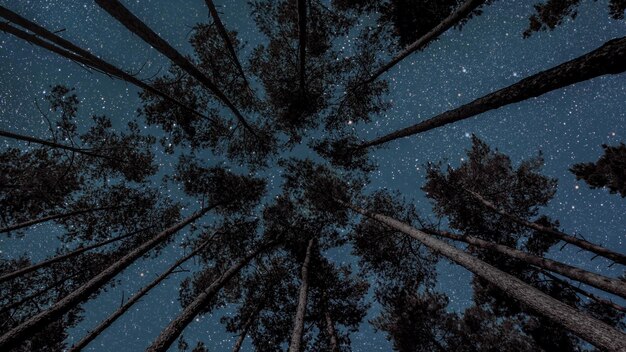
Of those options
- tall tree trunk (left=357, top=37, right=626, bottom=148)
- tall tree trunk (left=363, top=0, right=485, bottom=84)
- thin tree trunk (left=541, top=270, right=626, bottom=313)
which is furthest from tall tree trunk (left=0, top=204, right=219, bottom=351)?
thin tree trunk (left=541, top=270, right=626, bottom=313)

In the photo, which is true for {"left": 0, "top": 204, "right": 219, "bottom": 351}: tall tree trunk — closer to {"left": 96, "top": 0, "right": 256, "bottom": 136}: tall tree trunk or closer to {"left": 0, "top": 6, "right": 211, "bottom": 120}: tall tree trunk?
{"left": 0, "top": 6, "right": 211, "bottom": 120}: tall tree trunk

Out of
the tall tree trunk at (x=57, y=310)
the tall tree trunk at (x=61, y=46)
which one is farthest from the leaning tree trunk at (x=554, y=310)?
the tall tree trunk at (x=57, y=310)

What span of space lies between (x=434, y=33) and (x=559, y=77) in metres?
5.11

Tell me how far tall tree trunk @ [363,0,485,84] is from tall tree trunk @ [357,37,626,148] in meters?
2.99

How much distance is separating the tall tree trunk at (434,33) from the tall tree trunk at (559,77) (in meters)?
2.99

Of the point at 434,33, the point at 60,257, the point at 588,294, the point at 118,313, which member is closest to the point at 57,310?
the point at 118,313

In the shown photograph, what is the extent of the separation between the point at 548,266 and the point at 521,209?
457cm

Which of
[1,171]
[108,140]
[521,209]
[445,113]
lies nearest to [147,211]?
[108,140]

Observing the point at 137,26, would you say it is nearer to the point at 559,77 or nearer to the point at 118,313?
the point at 559,77

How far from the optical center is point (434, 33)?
746cm

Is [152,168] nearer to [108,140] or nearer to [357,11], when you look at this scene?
[108,140]

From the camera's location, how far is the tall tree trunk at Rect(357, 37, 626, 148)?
2656mm

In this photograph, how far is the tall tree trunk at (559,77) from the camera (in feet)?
8.71

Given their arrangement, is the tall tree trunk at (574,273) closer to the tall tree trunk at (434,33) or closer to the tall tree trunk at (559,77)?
the tall tree trunk at (559,77)
